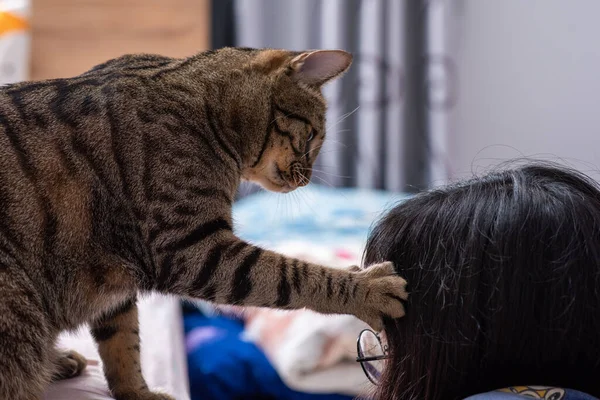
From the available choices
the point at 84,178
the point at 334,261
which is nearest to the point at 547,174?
the point at 84,178

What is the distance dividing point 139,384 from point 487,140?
7.77 feet

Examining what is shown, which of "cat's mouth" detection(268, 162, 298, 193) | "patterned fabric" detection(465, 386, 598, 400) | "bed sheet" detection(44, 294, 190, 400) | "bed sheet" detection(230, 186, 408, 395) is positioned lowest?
"bed sheet" detection(230, 186, 408, 395)

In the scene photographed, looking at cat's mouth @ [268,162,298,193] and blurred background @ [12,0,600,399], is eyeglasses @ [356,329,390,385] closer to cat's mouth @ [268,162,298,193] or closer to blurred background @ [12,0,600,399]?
→ cat's mouth @ [268,162,298,193]

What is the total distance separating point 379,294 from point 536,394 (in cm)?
22

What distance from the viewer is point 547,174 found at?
87cm

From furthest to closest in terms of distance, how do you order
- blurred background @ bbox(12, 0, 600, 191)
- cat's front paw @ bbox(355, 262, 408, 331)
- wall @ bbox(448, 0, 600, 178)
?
1. blurred background @ bbox(12, 0, 600, 191)
2. wall @ bbox(448, 0, 600, 178)
3. cat's front paw @ bbox(355, 262, 408, 331)

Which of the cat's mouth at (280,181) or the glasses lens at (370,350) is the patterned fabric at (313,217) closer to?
the cat's mouth at (280,181)

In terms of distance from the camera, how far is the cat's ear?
1.19m

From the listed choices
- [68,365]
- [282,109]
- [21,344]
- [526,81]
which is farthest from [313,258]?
[526,81]

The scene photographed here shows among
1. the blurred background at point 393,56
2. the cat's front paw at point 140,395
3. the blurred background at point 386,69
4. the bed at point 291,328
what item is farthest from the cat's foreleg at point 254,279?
the blurred background at point 393,56

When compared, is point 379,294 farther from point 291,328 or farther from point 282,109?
point 291,328

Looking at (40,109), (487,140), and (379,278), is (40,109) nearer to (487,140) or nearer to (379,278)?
(379,278)

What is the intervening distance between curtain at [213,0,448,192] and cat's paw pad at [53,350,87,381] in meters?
2.06

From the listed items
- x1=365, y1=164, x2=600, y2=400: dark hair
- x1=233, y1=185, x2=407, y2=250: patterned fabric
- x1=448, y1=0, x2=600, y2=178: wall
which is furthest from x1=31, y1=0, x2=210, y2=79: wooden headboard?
x1=365, y1=164, x2=600, y2=400: dark hair
